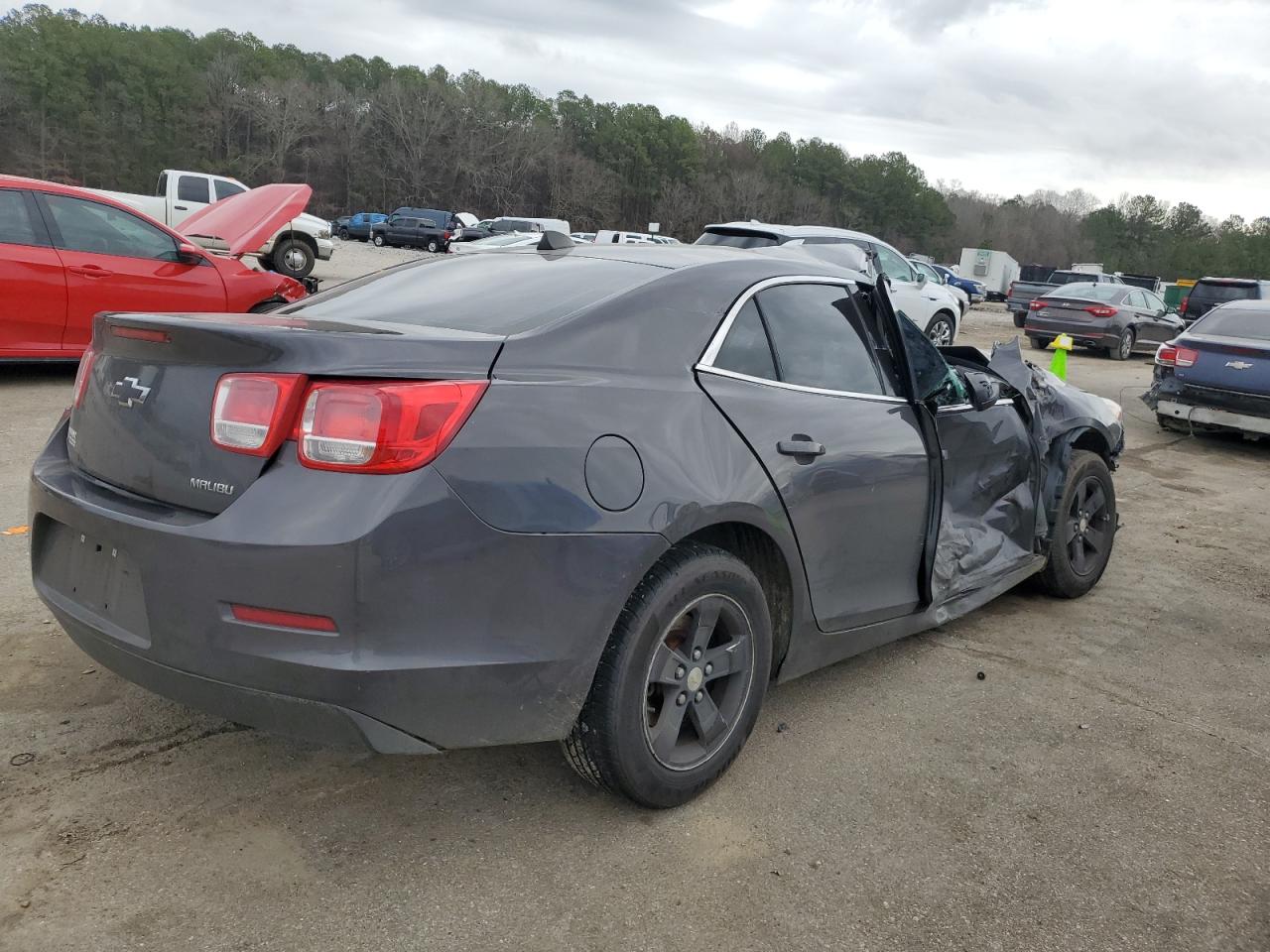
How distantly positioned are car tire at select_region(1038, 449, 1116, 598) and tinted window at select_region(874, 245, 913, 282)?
10.5m

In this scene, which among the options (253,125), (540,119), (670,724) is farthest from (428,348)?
(540,119)

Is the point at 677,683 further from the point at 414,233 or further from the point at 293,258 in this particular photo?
the point at 414,233

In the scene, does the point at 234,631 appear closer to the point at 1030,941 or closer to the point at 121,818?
the point at 121,818

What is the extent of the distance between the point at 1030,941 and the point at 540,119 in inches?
4416

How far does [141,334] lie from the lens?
268 centimetres

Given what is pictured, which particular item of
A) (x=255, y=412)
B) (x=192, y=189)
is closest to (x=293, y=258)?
(x=192, y=189)

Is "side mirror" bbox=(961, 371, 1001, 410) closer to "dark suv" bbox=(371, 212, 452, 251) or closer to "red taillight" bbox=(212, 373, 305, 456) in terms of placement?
"red taillight" bbox=(212, 373, 305, 456)

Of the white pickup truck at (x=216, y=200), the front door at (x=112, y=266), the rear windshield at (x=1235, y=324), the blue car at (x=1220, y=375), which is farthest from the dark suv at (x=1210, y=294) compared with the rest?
the front door at (x=112, y=266)

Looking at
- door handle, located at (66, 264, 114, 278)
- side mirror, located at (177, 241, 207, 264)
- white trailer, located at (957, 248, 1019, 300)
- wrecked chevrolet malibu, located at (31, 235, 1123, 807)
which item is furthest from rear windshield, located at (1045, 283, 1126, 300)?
white trailer, located at (957, 248, 1019, 300)

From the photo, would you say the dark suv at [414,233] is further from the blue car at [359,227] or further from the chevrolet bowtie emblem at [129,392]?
the chevrolet bowtie emblem at [129,392]

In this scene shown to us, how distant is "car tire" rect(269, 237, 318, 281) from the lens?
2009cm

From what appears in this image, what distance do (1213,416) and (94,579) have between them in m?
10.3

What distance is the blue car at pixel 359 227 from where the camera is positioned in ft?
182

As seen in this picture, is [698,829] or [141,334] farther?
[698,829]
